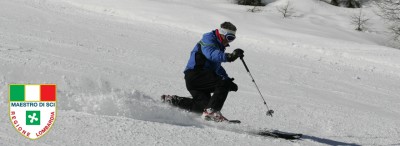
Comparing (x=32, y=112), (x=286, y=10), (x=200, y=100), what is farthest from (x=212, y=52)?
(x=286, y=10)

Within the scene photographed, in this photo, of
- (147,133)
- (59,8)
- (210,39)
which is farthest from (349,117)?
(59,8)

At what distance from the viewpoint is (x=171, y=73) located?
9.77 metres

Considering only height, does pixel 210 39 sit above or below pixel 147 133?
above

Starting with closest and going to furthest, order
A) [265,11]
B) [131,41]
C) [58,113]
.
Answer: [58,113]
[131,41]
[265,11]

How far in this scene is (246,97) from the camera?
8508 millimetres

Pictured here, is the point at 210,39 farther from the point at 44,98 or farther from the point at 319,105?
the point at 319,105

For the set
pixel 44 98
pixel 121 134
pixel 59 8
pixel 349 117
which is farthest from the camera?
pixel 59 8

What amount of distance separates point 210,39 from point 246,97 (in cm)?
258

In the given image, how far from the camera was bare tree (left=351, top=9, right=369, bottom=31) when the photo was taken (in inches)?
918

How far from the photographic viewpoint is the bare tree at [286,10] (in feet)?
78.0

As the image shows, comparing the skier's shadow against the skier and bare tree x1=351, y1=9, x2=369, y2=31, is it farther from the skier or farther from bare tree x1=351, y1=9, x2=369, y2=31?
bare tree x1=351, y1=9, x2=369, y2=31

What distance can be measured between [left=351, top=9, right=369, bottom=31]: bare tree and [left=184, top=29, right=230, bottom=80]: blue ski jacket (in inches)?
710

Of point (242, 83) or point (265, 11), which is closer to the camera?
point (242, 83)

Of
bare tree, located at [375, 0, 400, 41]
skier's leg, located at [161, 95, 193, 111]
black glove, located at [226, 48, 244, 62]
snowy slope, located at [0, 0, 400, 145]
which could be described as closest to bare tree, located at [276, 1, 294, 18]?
snowy slope, located at [0, 0, 400, 145]
